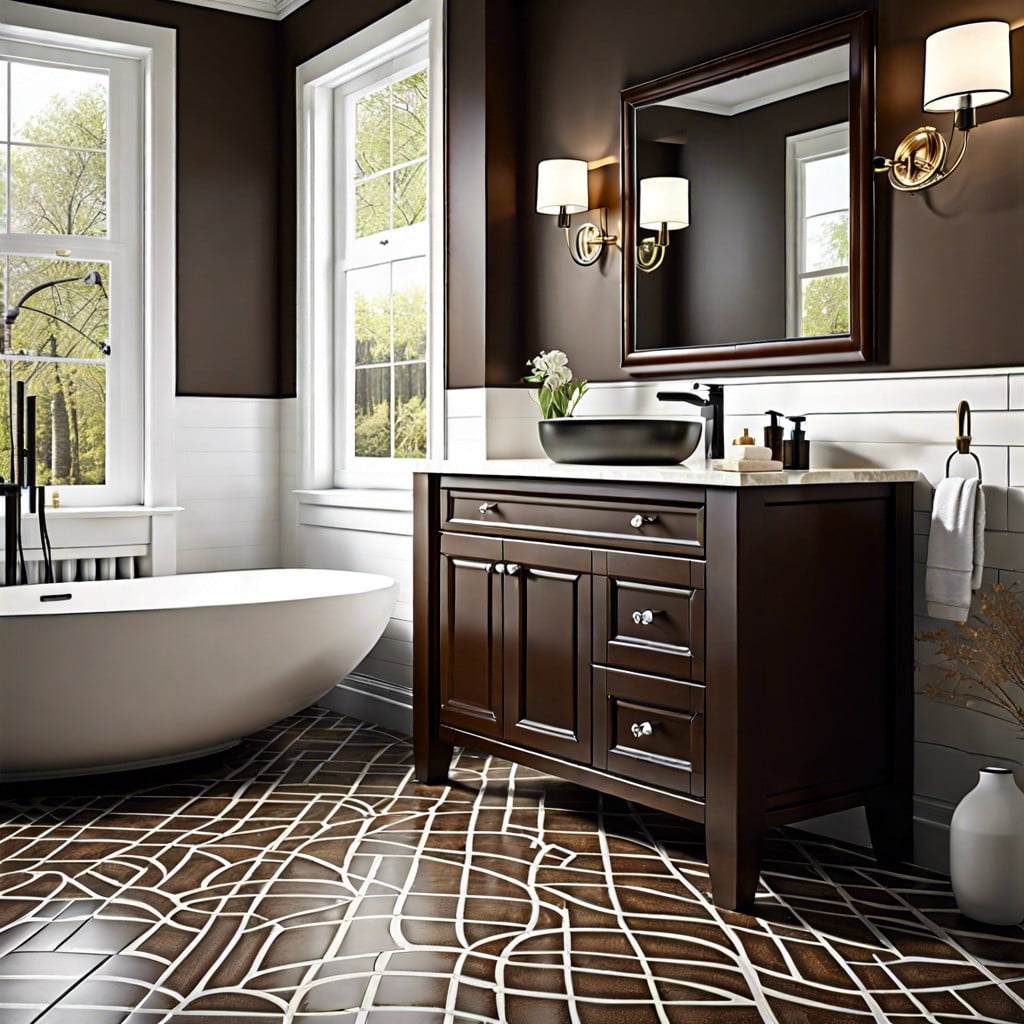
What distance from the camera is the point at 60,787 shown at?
3.60m

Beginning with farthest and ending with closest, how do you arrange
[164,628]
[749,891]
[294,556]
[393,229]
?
[294,556] < [393,229] < [164,628] < [749,891]

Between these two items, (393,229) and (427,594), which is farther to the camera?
(393,229)

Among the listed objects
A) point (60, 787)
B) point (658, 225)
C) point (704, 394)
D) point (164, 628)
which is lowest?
point (60, 787)

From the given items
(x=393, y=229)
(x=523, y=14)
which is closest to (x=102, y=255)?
(x=393, y=229)

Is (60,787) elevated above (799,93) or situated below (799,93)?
below

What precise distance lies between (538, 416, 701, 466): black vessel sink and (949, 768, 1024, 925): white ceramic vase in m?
1.08

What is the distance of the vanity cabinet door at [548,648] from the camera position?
3070mm

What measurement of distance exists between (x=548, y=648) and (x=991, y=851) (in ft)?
3.87

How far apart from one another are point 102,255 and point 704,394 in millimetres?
2667

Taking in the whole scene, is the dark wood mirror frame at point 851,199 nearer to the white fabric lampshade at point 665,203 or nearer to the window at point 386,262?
the white fabric lampshade at point 665,203

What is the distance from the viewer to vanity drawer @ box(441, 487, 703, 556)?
279 cm

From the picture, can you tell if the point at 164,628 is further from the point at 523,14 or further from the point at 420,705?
the point at 523,14

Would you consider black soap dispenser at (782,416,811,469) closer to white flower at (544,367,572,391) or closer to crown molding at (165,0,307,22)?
white flower at (544,367,572,391)

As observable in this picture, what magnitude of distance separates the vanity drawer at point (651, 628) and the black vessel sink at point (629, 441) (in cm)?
36
